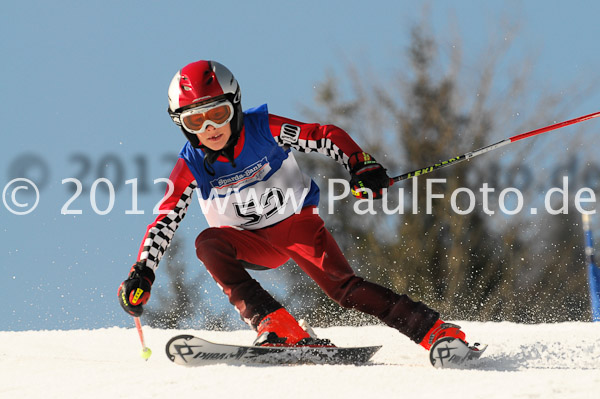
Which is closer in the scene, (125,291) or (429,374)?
(429,374)

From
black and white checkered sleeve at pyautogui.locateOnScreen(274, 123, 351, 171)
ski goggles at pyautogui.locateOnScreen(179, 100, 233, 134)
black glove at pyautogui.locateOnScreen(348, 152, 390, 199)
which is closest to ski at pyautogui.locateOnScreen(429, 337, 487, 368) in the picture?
black glove at pyautogui.locateOnScreen(348, 152, 390, 199)

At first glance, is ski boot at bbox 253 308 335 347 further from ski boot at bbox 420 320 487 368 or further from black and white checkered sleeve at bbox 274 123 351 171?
black and white checkered sleeve at bbox 274 123 351 171

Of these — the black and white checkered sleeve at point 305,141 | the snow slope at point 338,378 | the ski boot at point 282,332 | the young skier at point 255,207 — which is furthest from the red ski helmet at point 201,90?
the snow slope at point 338,378

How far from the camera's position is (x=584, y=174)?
11477 millimetres

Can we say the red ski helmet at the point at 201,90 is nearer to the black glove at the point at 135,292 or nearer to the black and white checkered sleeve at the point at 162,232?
the black and white checkered sleeve at the point at 162,232

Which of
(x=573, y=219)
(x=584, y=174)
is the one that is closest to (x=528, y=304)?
(x=573, y=219)

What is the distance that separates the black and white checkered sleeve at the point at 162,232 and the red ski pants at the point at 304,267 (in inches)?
6.4

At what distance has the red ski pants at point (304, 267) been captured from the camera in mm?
3680

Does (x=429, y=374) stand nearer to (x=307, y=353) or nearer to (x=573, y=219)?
(x=307, y=353)

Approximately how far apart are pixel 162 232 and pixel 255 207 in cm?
50

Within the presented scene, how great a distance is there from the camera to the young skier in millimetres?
3586

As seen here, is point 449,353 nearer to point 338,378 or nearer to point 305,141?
point 338,378

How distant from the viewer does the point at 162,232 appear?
12.1 feet

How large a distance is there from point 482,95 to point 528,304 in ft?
12.4
